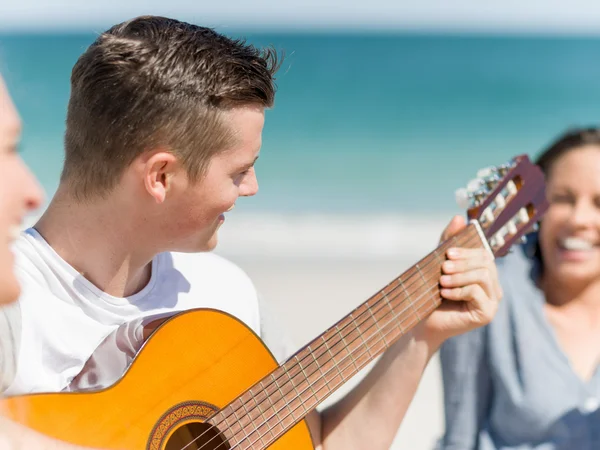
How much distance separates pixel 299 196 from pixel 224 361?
8940mm

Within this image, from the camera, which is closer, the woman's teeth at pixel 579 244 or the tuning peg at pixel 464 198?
the tuning peg at pixel 464 198

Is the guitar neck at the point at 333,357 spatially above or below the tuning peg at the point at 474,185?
below

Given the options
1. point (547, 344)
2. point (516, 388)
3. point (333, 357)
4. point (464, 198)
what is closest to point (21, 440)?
point (333, 357)

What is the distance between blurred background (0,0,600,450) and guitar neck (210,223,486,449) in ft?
3.42

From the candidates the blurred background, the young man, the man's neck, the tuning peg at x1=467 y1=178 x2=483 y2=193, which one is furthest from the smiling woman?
the man's neck

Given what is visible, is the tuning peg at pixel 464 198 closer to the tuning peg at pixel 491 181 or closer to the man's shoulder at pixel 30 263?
the tuning peg at pixel 491 181

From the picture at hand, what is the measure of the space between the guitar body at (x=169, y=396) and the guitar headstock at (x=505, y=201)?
656mm

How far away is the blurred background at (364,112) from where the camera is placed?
6680 millimetres

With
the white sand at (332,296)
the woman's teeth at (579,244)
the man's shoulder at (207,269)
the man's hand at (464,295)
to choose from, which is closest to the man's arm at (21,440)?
the man's shoulder at (207,269)

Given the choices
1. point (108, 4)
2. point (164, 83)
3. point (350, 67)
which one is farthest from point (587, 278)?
point (108, 4)

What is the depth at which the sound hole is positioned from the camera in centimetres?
154

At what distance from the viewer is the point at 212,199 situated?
1.55m

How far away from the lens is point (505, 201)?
78.1 inches

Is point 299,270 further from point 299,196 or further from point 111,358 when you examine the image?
point 111,358
